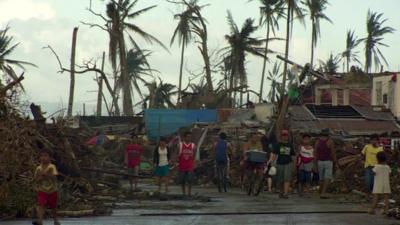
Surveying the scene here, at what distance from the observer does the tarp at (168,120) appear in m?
36.3

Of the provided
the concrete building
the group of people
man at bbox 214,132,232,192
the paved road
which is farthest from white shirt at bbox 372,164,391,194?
the concrete building

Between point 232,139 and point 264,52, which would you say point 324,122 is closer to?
point 232,139

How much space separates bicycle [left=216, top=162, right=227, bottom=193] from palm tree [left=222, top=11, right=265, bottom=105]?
3360 cm

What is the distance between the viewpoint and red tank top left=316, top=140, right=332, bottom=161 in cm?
1852

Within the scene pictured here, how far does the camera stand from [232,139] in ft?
93.4

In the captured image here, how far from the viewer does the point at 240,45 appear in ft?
182

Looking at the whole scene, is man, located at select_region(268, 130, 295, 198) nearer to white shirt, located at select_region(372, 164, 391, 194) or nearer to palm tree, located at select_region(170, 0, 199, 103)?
white shirt, located at select_region(372, 164, 391, 194)

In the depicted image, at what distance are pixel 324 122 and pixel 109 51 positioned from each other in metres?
20.0

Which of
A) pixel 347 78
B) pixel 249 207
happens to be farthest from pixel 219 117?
pixel 249 207

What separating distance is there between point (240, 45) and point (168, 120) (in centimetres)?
1980

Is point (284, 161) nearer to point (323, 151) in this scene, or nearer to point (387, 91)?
point (323, 151)

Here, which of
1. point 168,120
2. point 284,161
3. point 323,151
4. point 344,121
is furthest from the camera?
point 168,120

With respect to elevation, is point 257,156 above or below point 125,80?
below

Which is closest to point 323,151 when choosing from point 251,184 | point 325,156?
point 325,156
